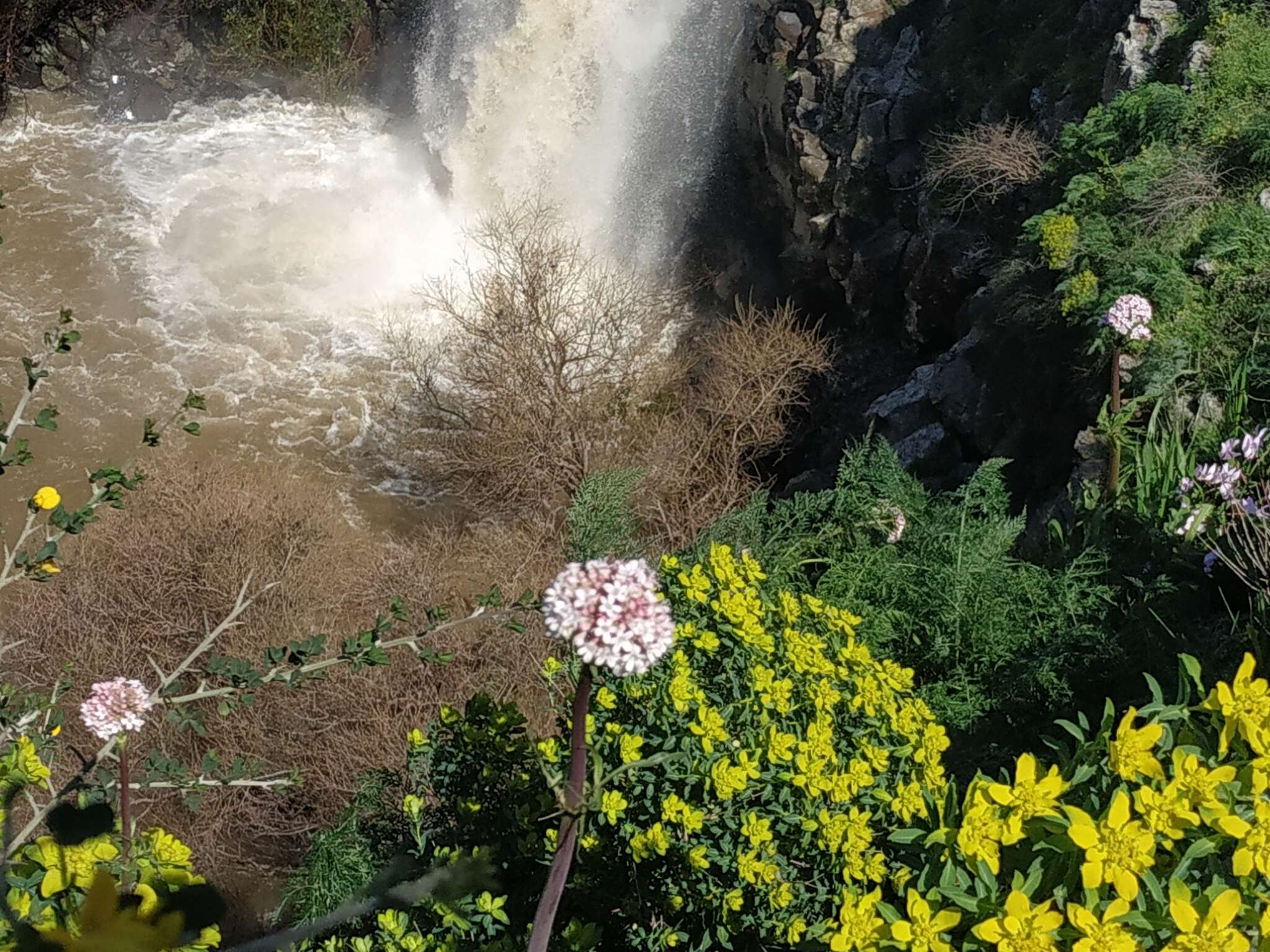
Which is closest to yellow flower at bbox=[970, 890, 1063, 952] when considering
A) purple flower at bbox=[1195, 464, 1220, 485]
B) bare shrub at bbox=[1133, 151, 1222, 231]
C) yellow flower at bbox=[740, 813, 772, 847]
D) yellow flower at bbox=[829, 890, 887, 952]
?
yellow flower at bbox=[829, 890, 887, 952]

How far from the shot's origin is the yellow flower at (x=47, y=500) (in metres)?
2.52

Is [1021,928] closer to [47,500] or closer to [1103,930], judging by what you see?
[1103,930]

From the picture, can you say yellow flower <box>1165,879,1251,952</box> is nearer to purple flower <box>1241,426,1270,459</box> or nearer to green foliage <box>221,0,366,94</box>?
purple flower <box>1241,426,1270,459</box>

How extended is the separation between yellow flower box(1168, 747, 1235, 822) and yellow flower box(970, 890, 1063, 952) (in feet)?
1.23

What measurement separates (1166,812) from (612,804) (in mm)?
1515

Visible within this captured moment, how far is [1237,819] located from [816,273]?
474 inches

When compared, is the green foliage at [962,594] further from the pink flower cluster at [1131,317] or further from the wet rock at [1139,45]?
the wet rock at [1139,45]

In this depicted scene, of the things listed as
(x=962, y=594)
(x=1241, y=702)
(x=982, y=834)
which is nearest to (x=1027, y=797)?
(x=982, y=834)

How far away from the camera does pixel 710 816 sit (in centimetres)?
313

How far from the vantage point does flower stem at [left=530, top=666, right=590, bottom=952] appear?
170 centimetres

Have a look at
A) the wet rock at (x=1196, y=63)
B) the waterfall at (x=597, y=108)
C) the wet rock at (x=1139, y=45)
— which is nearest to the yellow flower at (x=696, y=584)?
the wet rock at (x=1196, y=63)

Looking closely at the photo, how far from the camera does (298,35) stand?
1947 centimetres

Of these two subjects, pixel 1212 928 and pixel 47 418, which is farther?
pixel 47 418

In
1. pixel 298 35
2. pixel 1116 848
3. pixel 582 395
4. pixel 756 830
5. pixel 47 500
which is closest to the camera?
pixel 1116 848
